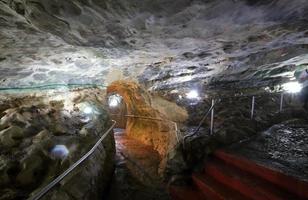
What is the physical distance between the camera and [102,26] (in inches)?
134

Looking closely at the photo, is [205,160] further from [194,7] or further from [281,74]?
[281,74]

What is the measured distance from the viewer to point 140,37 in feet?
13.2

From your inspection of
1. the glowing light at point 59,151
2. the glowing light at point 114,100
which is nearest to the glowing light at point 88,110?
the glowing light at point 59,151

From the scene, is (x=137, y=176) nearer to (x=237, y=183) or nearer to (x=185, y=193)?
(x=185, y=193)

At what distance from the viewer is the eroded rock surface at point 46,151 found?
374 cm

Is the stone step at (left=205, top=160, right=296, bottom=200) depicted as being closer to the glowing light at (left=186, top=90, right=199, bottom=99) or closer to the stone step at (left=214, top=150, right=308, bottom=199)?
the stone step at (left=214, top=150, right=308, bottom=199)

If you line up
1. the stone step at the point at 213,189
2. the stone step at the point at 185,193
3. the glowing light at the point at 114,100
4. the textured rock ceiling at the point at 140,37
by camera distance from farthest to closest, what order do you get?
the glowing light at the point at 114,100, the stone step at the point at 185,193, the stone step at the point at 213,189, the textured rock ceiling at the point at 140,37

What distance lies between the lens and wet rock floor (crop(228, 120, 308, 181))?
414 centimetres

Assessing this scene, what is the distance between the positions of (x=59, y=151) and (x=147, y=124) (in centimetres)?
789

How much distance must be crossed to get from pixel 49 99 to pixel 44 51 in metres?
3.27

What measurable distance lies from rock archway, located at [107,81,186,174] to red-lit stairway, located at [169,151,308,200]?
2.58 m

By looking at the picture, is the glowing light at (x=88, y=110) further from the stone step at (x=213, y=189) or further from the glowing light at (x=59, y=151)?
the stone step at (x=213, y=189)

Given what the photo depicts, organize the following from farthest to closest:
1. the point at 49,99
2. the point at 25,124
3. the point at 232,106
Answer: the point at 232,106, the point at 49,99, the point at 25,124

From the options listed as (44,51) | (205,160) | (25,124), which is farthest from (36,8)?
(205,160)
